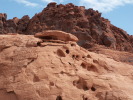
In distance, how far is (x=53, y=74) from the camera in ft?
22.5

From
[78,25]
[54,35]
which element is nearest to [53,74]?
[54,35]

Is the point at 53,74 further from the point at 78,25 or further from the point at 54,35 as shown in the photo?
the point at 78,25

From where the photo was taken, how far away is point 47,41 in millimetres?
7941

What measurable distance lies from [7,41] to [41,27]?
124ft

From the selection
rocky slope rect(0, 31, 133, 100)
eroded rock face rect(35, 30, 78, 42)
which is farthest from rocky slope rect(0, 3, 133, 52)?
rocky slope rect(0, 31, 133, 100)

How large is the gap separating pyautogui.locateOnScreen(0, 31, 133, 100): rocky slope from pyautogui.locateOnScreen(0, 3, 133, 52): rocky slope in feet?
106

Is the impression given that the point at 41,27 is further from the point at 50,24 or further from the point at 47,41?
the point at 47,41

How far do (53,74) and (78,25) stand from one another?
37.8 metres

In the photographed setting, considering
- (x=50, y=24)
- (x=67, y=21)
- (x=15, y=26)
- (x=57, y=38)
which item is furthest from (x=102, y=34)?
(x=57, y=38)

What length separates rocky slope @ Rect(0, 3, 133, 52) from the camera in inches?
1708

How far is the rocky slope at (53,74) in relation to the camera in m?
6.41

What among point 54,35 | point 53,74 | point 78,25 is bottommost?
point 53,74

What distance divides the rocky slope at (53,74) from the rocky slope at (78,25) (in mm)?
32307

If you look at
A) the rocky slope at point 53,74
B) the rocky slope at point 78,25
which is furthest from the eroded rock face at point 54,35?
the rocky slope at point 78,25
